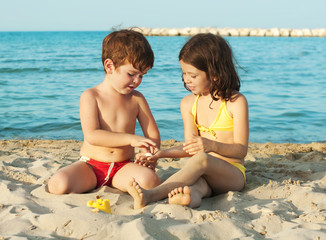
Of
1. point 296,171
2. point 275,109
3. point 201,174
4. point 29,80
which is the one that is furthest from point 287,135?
point 29,80

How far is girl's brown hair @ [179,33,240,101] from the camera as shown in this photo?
3.30 metres

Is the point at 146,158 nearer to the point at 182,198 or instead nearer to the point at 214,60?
the point at 182,198

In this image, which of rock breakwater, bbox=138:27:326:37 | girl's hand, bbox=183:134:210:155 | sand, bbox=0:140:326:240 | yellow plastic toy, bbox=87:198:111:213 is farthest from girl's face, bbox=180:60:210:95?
rock breakwater, bbox=138:27:326:37

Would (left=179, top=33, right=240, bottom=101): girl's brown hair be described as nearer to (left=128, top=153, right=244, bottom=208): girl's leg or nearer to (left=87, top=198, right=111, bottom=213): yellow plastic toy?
(left=128, top=153, right=244, bottom=208): girl's leg

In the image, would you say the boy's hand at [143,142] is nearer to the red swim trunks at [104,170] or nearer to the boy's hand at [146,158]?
the boy's hand at [146,158]

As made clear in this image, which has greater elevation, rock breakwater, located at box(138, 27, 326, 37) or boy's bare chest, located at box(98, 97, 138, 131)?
boy's bare chest, located at box(98, 97, 138, 131)

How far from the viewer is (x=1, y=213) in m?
2.70

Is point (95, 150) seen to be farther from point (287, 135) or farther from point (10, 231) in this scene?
point (287, 135)

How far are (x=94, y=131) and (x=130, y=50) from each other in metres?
0.72

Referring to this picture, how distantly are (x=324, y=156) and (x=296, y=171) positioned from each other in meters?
0.96

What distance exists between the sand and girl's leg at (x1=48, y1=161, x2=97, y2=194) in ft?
0.33

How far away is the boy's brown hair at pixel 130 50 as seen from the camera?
10.9 feet

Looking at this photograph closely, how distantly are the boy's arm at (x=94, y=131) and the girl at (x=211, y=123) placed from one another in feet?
0.75

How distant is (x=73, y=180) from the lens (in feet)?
10.7
